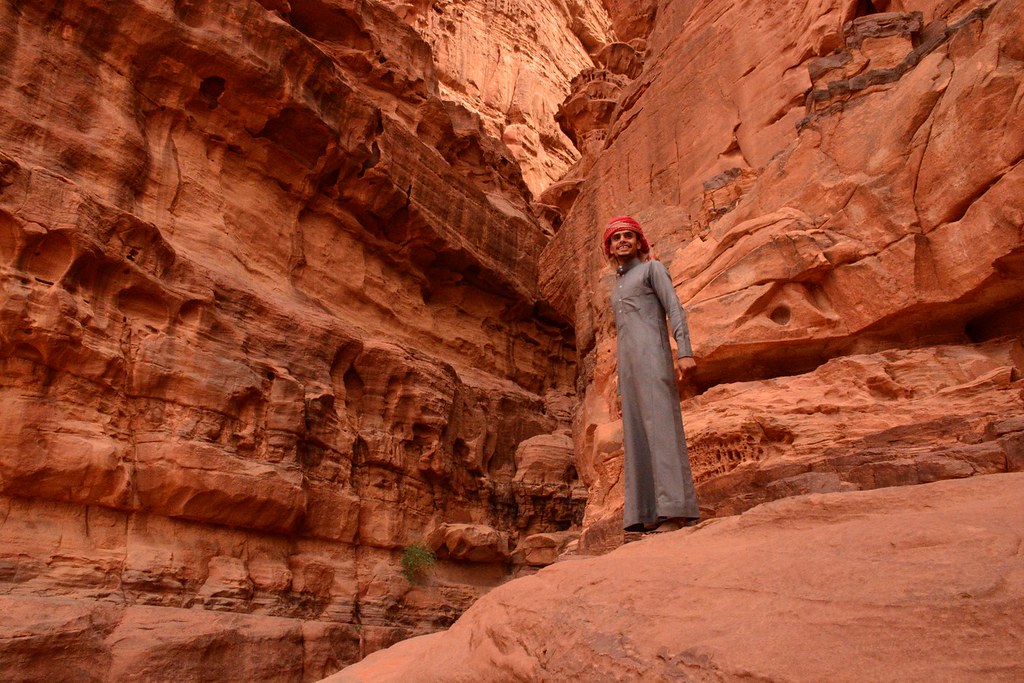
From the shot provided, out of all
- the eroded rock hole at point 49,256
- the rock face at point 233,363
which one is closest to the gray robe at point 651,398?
the rock face at point 233,363

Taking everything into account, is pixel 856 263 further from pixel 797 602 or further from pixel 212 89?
pixel 212 89

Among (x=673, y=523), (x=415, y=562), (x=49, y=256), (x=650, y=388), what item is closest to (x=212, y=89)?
(x=49, y=256)

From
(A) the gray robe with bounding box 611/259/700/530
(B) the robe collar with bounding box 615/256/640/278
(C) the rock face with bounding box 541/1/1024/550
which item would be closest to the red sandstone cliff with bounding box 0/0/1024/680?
(C) the rock face with bounding box 541/1/1024/550

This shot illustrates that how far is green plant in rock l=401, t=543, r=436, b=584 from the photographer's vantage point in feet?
45.9

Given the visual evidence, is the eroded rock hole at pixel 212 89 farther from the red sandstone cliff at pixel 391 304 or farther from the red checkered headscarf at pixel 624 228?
the red checkered headscarf at pixel 624 228

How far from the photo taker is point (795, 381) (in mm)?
6141

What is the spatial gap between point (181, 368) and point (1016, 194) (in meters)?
10.3

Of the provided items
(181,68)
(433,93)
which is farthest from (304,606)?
(433,93)

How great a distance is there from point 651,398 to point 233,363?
28.7 feet

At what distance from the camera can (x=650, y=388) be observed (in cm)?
488

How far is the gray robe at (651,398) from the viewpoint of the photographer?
462 cm

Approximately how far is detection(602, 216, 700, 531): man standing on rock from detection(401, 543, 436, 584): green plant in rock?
995 centimetres

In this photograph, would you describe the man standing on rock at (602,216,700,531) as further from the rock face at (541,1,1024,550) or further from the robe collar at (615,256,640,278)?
the rock face at (541,1,1024,550)

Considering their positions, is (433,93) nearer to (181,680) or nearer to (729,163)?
(729,163)
